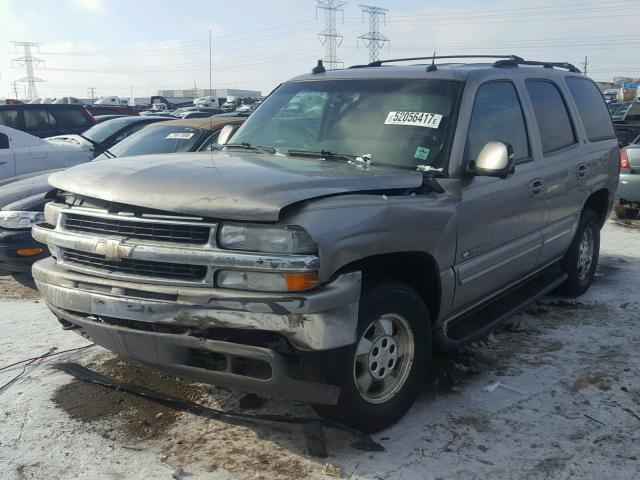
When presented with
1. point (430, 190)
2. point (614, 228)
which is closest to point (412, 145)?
point (430, 190)

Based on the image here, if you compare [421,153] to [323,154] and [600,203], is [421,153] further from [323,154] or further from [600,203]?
[600,203]

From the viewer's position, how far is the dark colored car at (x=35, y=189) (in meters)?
6.16

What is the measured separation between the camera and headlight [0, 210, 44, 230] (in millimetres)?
6207

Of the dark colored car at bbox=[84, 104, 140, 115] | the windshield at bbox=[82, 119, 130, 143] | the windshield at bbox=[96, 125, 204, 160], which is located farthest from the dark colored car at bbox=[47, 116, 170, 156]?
the dark colored car at bbox=[84, 104, 140, 115]

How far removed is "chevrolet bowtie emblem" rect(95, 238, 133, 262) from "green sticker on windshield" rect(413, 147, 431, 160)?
68.6 inches

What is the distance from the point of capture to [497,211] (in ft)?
13.8

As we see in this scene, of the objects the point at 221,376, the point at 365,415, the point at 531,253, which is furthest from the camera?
the point at 531,253

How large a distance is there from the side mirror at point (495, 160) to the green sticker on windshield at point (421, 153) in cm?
30

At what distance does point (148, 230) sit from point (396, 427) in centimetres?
168

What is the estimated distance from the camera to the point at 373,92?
4.29m

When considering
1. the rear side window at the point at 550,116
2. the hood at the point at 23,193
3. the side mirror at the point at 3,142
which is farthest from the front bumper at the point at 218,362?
the side mirror at the point at 3,142

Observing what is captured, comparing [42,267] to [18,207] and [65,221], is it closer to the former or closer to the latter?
[65,221]

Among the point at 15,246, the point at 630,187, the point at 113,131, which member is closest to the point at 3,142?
the point at 113,131

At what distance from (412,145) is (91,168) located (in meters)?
1.82
